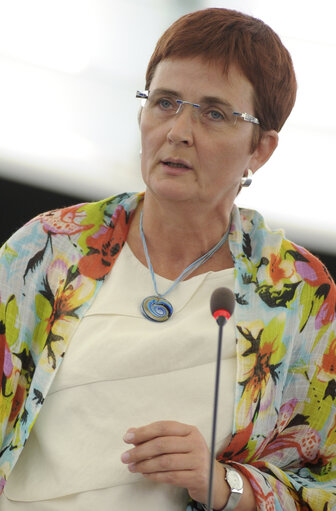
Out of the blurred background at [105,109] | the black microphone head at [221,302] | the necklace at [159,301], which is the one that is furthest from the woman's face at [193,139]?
the blurred background at [105,109]

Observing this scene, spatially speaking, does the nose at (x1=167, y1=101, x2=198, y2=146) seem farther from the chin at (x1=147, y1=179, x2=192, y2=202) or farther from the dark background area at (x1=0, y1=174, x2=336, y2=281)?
the dark background area at (x1=0, y1=174, x2=336, y2=281)

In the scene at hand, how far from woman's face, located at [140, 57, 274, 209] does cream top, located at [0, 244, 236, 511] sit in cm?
25

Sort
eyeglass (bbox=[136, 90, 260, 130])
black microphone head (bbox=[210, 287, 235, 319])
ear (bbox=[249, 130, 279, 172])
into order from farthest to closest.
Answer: ear (bbox=[249, 130, 279, 172]), eyeglass (bbox=[136, 90, 260, 130]), black microphone head (bbox=[210, 287, 235, 319])

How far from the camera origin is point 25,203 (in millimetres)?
3328

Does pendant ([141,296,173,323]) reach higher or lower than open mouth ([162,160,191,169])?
lower

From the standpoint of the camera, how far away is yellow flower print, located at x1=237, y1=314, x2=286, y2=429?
167cm

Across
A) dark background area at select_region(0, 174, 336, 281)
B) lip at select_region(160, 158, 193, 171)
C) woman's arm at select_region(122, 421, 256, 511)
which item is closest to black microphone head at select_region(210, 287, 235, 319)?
woman's arm at select_region(122, 421, 256, 511)

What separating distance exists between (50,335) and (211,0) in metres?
2.11

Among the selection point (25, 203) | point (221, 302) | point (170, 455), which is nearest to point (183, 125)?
point (221, 302)

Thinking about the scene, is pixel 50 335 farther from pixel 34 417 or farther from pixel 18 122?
pixel 18 122

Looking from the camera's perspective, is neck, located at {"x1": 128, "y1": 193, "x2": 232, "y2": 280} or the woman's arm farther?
neck, located at {"x1": 128, "y1": 193, "x2": 232, "y2": 280}

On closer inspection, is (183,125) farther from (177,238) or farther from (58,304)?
(58,304)

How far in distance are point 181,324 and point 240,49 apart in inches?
22.0

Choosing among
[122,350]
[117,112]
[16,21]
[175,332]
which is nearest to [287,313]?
[175,332]
